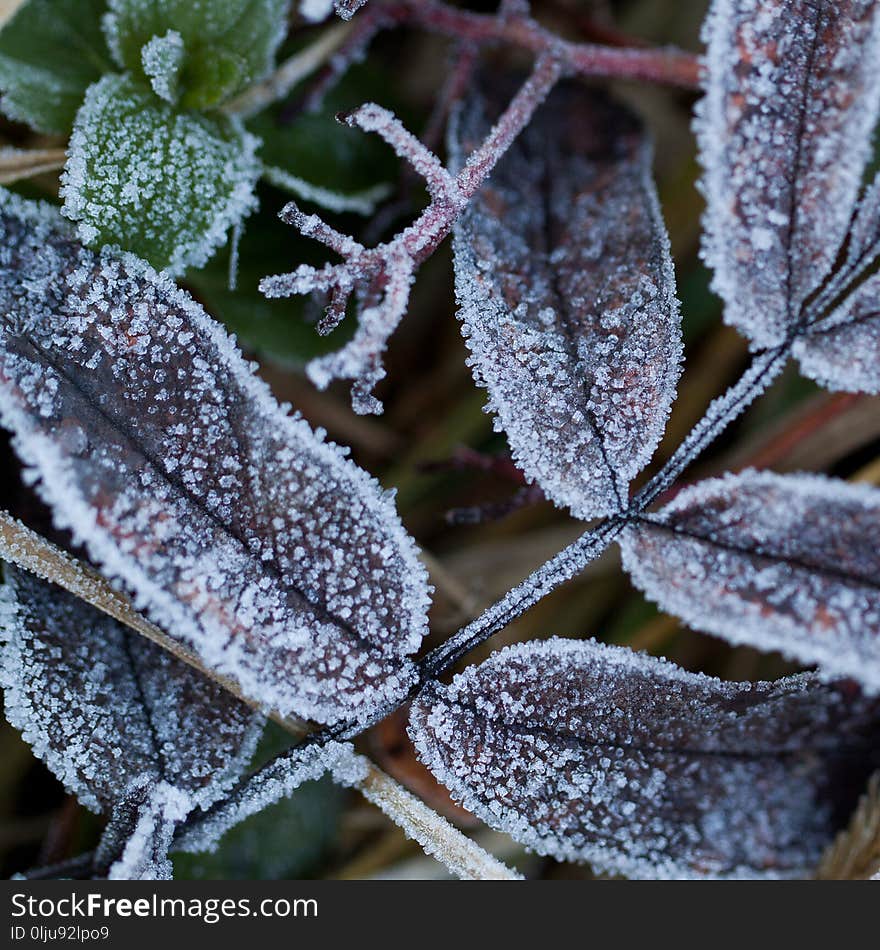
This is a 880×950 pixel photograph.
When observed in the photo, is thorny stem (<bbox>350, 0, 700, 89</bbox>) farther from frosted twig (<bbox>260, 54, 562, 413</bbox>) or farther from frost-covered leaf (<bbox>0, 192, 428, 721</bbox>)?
frost-covered leaf (<bbox>0, 192, 428, 721</bbox>)

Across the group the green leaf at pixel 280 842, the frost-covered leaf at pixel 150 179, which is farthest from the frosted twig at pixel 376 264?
the green leaf at pixel 280 842

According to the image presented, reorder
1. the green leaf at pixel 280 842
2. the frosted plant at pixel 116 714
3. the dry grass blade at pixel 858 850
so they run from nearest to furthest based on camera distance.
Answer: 1. the frosted plant at pixel 116 714
2. the dry grass blade at pixel 858 850
3. the green leaf at pixel 280 842

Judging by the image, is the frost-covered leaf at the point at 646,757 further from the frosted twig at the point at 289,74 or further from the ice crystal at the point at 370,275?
the frosted twig at the point at 289,74

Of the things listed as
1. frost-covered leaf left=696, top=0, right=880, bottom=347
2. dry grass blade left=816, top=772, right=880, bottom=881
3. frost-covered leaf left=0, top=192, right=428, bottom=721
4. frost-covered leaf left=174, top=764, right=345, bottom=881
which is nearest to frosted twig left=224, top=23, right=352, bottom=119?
frost-covered leaf left=0, top=192, right=428, bottom=721

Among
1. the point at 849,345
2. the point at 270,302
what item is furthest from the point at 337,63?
the point at 849,345

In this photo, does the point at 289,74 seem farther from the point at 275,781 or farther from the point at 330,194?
the point at 275,781

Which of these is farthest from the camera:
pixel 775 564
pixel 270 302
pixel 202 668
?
pixel 270 302
